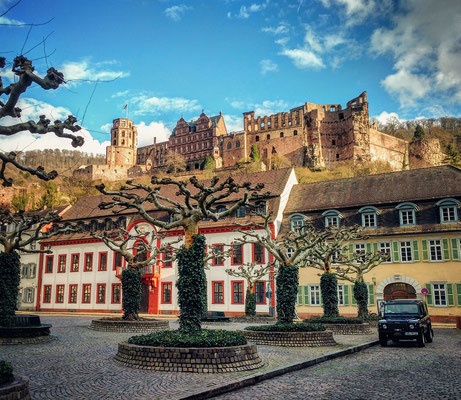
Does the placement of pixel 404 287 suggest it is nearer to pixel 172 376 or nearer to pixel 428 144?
pixel 172 376

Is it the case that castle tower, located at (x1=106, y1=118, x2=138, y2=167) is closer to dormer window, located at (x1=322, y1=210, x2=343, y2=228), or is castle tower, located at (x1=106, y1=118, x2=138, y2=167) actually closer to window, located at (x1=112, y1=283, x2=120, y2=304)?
window, located at (x1=112, y1=283, x2=120, y2=304)

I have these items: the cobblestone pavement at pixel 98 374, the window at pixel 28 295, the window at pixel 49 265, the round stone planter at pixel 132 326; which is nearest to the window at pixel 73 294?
the window at pixel 49 265

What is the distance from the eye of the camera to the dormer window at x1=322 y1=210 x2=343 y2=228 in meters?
39.0

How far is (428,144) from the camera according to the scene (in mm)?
93125

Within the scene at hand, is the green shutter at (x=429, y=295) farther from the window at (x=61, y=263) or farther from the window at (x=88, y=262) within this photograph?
the window at (x=61, y=263)

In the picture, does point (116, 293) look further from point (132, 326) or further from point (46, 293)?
point (132, 326)

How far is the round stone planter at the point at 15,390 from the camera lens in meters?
6.61

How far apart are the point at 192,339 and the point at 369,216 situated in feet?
96.8

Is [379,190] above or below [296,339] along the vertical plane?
above

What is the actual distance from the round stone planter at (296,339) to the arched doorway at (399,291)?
68.1ft

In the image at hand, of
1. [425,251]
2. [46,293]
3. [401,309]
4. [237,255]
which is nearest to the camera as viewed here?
[401,309]

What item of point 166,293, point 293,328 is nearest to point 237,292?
point 166,293

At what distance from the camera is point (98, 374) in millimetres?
10531

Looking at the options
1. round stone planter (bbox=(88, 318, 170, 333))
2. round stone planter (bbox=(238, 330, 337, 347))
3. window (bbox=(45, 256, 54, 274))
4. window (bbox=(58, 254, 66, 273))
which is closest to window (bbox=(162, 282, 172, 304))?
window (bbox=(58, 254, 66, 273))
